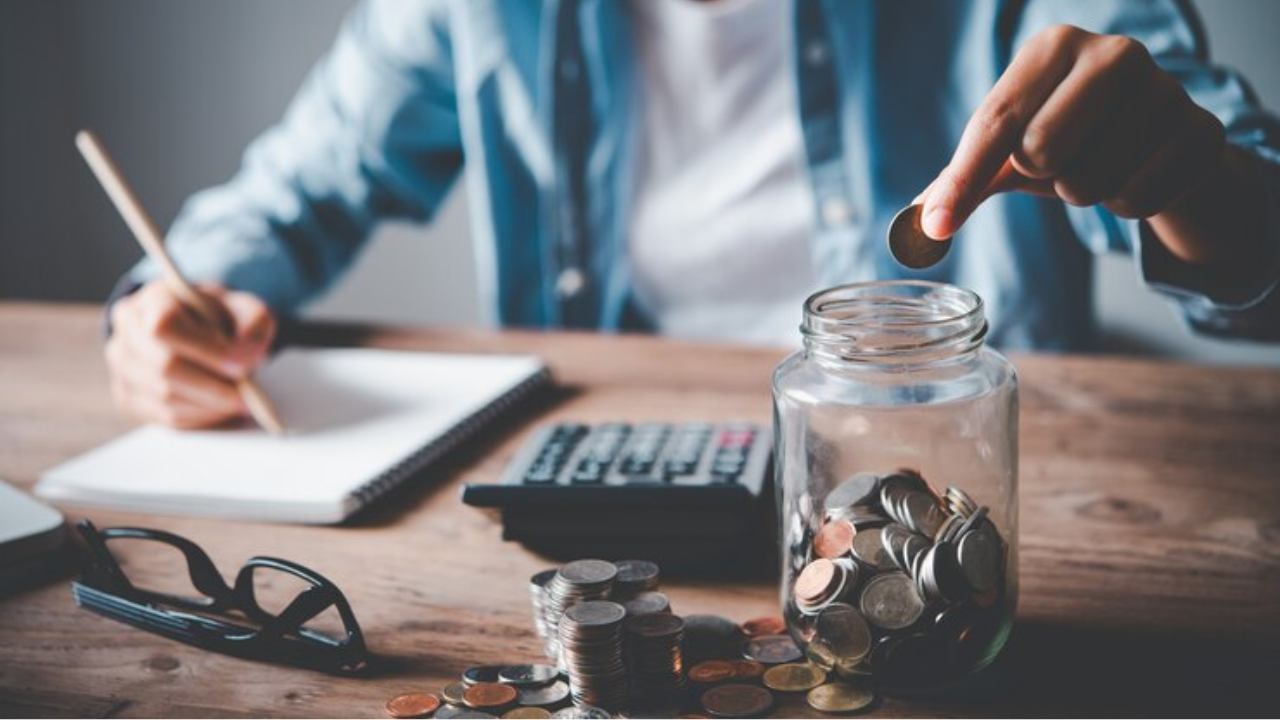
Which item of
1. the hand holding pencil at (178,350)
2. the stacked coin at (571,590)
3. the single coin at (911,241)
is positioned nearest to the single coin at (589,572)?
the stacked coin at (571,590)

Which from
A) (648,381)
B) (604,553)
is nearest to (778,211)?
(648,381)

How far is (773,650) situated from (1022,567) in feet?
0.58

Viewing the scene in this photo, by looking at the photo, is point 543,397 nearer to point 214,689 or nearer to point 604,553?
point 604,553

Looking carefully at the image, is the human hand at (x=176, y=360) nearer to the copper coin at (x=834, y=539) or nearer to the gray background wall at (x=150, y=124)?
the copper coin at (x=834, y=539)

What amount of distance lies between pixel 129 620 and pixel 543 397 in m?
0.42

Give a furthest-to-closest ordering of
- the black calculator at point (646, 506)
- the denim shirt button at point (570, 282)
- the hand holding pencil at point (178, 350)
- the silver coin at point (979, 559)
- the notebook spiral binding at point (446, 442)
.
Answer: the denim shirt button at point (570, 282) → the hand holding pencil at point (178, 350) → the notebook spiral binding at point (446, 442) → the black calculator at point (646, 506) → the silver coin at point (979, 559)

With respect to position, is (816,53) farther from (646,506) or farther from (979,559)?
(979,559)

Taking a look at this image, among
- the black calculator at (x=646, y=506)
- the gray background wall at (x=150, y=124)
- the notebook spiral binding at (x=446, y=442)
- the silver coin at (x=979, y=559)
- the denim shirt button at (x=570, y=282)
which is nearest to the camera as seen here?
the silver coin at (x=979, y=559)

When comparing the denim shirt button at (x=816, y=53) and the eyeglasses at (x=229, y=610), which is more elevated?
the denim shirt button at (x=816, y=53)

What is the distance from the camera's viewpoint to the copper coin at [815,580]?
1.89 feet

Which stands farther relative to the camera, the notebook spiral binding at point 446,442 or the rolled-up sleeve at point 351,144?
the rolled-up sleeve at point 351,144

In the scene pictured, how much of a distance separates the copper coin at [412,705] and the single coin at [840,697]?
6.7 inches

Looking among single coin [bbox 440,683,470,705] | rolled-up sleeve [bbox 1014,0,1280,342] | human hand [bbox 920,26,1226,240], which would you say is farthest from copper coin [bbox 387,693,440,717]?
rolled-up sleeve [bbox 1014,0,1280,342]

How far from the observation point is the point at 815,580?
0.58 metres
